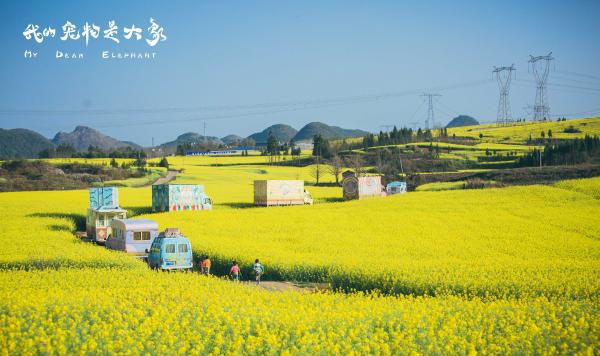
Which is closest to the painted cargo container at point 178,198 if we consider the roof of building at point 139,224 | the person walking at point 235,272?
the roof of building at point 139,224

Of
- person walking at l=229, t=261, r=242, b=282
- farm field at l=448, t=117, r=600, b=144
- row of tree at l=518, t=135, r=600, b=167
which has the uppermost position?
farm field at l=448, t=117, r=600, b=144

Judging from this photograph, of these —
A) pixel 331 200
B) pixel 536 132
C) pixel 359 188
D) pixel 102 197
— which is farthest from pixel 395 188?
pixel 536 132

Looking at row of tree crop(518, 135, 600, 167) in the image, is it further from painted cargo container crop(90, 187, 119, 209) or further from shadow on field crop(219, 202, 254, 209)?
painted cargo container crop(90, 187, 119, 209)

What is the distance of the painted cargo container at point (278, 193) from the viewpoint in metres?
57.7

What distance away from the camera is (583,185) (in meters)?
51.2

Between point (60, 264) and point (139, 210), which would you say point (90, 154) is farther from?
point (60, 264)

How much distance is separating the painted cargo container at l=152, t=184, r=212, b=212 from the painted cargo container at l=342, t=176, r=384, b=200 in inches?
633

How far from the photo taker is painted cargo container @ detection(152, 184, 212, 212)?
51.5 metres

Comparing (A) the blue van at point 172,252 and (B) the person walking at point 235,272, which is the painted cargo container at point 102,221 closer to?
(A) the blue van at point 172,252

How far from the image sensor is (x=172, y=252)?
26.7m

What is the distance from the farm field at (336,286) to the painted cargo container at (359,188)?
15.9 metres

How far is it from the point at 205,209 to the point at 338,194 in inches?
912

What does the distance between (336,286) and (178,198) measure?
30.9 metres

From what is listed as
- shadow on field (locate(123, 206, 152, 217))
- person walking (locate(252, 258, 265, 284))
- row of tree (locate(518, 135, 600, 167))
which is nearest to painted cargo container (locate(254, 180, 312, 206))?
shadow on field (locate(123, 206, 152, 217))
